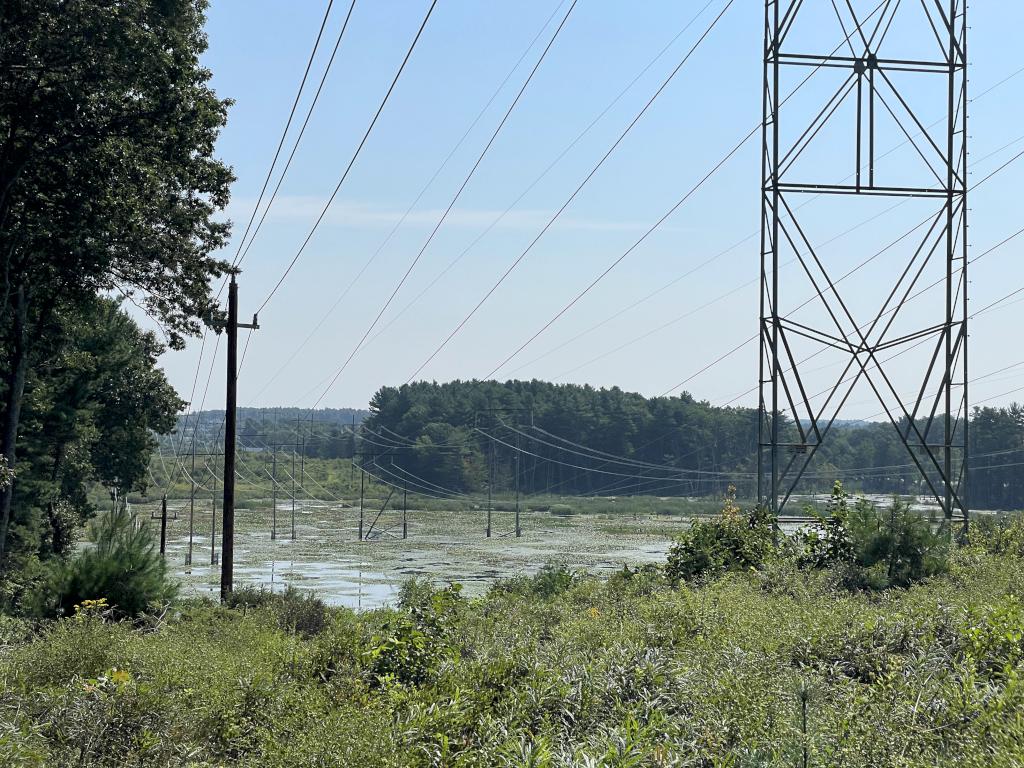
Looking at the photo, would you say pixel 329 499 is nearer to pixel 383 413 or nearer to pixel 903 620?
pixel 383 413

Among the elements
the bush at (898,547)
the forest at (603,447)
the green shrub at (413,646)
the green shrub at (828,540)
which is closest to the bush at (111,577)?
the green shrub at (413,646)

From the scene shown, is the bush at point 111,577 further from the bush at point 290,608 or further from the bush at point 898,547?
the bush at point 898,547

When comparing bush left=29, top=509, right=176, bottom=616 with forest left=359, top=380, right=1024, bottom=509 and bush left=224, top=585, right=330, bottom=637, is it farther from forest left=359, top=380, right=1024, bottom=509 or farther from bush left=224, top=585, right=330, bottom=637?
forest left=359, top=380, right=1024, bottom=509

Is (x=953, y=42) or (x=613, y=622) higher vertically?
(x=953, y=42)

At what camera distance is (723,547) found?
20594 mm

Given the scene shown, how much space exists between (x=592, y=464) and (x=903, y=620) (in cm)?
14388

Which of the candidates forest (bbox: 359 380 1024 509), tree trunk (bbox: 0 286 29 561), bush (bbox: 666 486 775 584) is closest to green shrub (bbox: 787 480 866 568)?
bush (bbox: 666 486 775 584)

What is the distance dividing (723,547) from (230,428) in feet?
41.3

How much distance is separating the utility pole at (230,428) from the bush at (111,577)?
5.77 meters

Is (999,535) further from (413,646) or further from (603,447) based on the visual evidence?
(603,447)

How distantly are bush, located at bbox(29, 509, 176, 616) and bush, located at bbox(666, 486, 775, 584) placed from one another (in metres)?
9.45

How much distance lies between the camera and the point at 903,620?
9.99 meters

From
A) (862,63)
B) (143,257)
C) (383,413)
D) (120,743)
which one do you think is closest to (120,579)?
(143,257)

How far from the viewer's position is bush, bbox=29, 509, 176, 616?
62.4 feet
